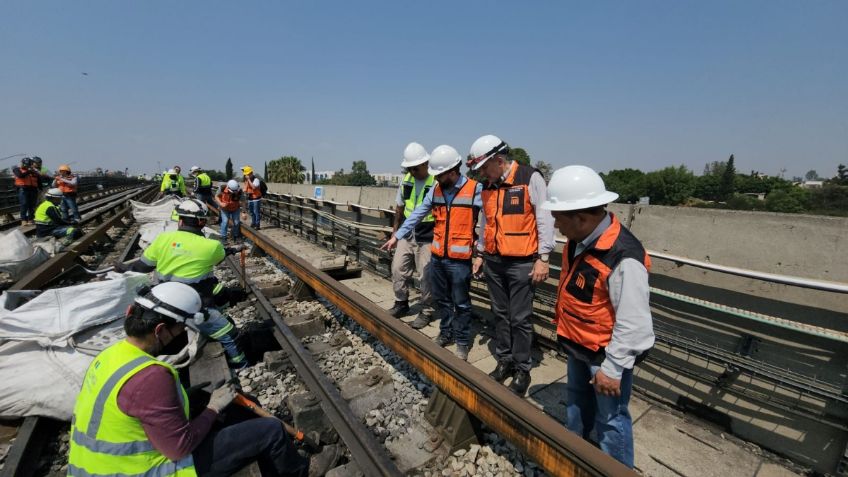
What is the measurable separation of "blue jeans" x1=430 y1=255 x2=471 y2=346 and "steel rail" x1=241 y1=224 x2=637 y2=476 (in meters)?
0.73

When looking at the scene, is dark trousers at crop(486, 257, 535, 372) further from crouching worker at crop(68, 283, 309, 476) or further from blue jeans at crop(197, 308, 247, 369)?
blue jeans at crop(197, 308, 247, 369)

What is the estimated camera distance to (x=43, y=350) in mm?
3256

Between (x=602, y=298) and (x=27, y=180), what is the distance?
675 inches

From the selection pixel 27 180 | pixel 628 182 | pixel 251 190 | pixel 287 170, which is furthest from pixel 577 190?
pixel 628 182


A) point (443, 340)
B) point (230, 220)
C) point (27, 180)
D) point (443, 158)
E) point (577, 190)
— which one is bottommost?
point (443, 340)

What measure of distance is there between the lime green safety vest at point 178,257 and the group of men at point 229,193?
6.06 meters

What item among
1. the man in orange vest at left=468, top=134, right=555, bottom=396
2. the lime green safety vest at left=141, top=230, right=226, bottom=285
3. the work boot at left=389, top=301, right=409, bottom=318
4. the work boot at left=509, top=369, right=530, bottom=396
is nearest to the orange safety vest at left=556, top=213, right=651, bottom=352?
the man in orange vest at left=468, top=134, right=555, bottom=396

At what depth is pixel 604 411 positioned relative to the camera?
2219 mm

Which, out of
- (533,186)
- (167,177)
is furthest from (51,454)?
(167,177)

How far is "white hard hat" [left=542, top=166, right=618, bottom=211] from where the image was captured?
2068 millimetres

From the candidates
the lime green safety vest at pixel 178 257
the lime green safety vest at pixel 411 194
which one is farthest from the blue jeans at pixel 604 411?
the lime green safety vest at pixel 178 257

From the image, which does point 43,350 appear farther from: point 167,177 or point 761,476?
point 167,177

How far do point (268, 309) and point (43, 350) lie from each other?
84.1 inches

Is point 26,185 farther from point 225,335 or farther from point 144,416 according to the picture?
point 144,416
